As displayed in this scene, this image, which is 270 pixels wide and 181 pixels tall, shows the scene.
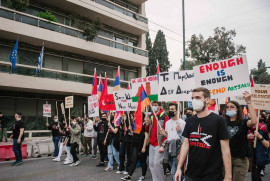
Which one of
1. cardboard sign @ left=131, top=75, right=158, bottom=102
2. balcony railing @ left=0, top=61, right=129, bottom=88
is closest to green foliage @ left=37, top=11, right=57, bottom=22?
balcony railing @ left=0, top=61, right=129, bottom=88

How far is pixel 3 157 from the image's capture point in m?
10.0

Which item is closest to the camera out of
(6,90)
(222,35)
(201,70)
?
(201,70)

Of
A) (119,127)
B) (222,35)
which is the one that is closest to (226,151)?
(119,127)

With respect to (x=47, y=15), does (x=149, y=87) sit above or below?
below

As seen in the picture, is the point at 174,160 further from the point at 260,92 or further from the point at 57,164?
the point at 57,164

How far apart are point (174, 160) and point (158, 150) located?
441 millimetres

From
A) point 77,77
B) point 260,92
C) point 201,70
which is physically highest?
point 77,77

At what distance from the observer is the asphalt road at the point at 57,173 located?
22.5ft

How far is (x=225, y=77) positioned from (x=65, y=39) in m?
15.5

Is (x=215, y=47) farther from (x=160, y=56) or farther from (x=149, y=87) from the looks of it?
(x=149, y=87)

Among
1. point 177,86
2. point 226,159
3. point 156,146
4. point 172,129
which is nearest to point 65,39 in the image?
point 177,86

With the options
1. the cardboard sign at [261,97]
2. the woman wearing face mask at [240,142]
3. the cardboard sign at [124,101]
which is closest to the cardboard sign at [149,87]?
the cardboard sign at [124,101]

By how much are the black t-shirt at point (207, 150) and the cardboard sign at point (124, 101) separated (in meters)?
4.89

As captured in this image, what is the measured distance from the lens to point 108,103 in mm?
8789
